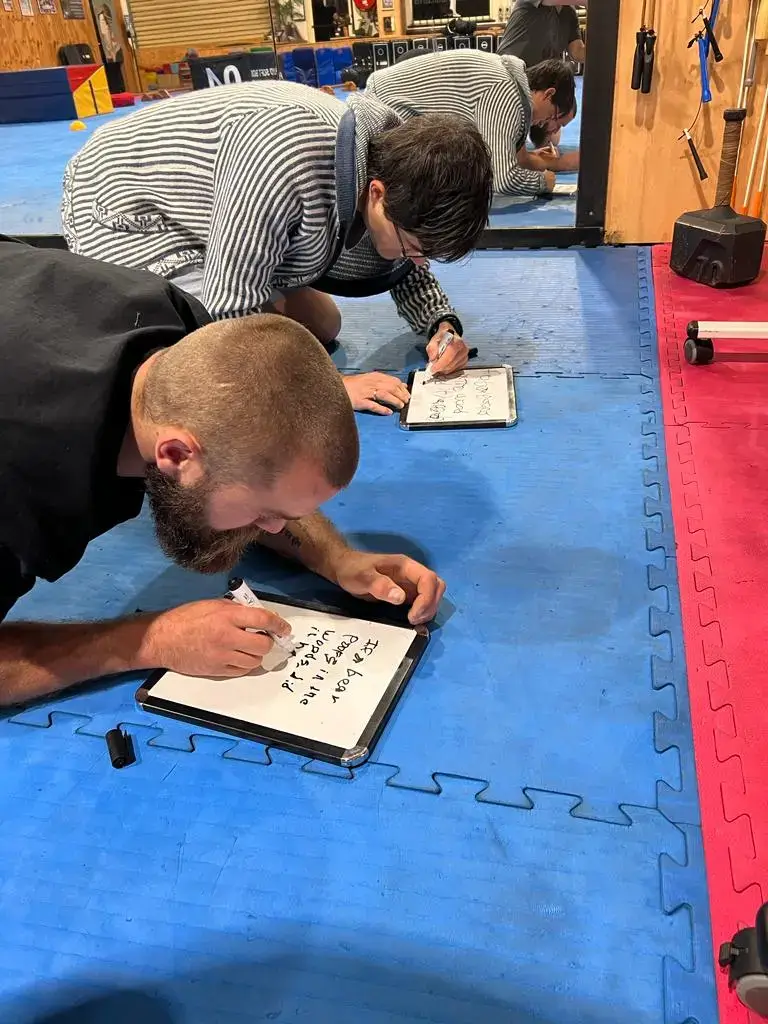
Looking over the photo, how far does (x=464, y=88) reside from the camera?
8.78 feet

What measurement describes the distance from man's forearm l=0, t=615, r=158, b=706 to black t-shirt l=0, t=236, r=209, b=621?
6.3 inches

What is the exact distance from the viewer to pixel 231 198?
4.75 feet

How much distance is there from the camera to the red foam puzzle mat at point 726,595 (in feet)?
2.84

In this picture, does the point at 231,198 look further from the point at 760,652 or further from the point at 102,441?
the point at 760,652

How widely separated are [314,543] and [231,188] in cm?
70

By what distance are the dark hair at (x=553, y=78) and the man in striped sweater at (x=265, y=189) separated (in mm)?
1902

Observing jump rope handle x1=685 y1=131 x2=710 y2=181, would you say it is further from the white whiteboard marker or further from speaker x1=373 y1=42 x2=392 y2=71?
the white whiteboard marker

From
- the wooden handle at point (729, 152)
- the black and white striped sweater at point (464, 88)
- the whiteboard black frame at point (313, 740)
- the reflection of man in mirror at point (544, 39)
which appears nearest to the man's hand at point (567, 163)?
the reflection of man in mirror at point (544, 39)

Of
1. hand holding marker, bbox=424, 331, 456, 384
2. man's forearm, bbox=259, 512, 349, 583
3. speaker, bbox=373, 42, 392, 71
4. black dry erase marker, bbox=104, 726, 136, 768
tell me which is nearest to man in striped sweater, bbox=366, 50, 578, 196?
hand holding marker, bbox=424, 331, 456, 384

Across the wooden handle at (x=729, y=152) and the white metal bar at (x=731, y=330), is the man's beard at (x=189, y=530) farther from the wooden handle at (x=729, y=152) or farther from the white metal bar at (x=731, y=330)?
the wooden handle at (x=729, y=152)

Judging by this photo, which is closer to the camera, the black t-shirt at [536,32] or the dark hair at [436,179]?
the dark hair at [436,179]

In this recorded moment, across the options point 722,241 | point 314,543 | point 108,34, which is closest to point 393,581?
point 314,543

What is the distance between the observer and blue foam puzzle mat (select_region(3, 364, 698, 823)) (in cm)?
99

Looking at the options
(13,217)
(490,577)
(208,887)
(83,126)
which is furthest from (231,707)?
(83,126)
